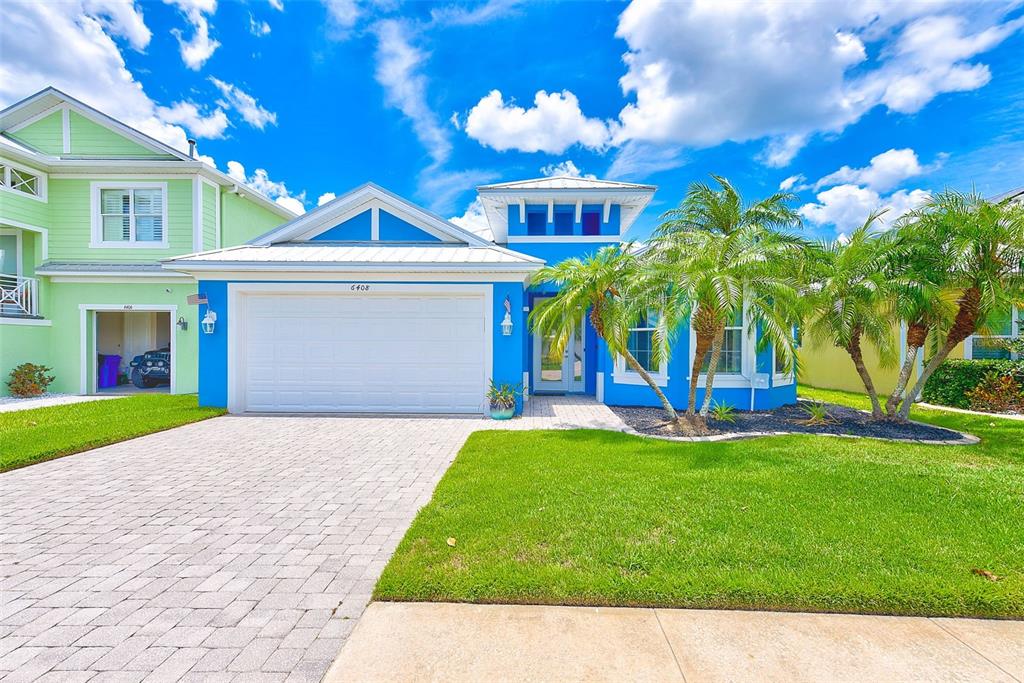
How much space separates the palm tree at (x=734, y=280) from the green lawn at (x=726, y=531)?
2.36m

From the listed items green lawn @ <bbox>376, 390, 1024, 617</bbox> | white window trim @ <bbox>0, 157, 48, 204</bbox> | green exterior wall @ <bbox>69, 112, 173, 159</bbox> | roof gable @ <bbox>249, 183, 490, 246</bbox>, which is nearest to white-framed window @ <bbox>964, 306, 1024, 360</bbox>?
green lawn @ <bbox>376, 390, 1024, 617</bbox>

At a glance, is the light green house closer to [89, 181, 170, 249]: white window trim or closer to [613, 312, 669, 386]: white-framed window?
[89, 181, 170, 249]: white window trim

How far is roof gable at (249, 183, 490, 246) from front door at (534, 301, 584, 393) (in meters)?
4.00

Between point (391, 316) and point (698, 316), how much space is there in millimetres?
6702

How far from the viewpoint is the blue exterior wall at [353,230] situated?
38.1 ft

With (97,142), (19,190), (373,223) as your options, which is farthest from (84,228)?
(373,223)

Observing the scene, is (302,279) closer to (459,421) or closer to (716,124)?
(459,421)

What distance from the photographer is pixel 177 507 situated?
4715mm

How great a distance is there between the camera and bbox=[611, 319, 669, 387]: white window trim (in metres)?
10.8

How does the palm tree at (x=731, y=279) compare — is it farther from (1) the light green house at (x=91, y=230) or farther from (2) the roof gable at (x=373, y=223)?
(1) the light green house at (x=91, y=230)

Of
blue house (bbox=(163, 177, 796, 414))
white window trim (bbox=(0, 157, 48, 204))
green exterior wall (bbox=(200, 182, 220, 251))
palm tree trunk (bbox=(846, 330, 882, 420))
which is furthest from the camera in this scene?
green exterior wall (bbox=(200, 182, 220, 251))

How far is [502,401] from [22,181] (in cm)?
1594

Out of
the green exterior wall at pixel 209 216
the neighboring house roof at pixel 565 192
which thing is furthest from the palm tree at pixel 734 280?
the green exterior wall at pixel 209 216

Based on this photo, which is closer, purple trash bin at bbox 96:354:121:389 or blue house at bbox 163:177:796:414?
blue house at bbox 163:177:796:414
